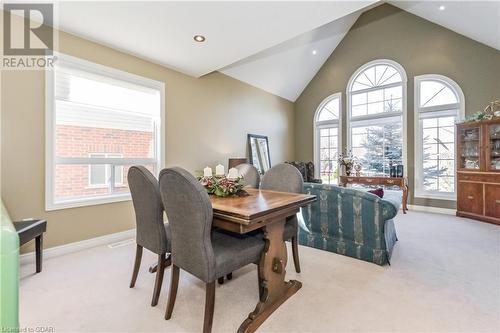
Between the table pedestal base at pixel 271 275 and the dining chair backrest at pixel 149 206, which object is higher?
the dining chair backrest at pixel 149 206

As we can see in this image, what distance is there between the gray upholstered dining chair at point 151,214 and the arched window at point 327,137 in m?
5.39

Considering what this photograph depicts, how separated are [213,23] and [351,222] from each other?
273cm

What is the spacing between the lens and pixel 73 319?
1667mm

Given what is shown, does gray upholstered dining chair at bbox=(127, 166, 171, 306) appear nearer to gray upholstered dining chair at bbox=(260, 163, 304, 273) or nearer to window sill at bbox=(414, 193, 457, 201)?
gray upholstered dining chair at bbox=(260, 163, 304, 273)

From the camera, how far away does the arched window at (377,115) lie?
5316 millimetres

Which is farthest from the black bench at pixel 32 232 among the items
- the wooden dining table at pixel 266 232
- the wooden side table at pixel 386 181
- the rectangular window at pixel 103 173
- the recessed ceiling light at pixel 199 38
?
the wooden side table at pixel 386 181

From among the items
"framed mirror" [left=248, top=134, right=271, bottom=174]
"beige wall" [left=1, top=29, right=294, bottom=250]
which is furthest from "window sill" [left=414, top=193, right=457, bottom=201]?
"beige wall" [left=1, top=29, right=294, bottom=250]

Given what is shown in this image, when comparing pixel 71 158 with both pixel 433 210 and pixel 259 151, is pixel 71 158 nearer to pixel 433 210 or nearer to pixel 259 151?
pixel 259 151

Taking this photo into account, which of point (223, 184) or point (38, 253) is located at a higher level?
point (223, 184)

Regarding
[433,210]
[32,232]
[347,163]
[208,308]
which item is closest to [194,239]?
[208,308]

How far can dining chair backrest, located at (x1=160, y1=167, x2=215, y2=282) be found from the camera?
1.42 metres

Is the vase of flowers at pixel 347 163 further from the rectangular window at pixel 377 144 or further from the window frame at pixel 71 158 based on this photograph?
the window frame at pixel 71 158

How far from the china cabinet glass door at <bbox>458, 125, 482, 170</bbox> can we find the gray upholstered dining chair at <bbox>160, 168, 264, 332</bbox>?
472 centimetres

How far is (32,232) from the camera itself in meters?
2.19
